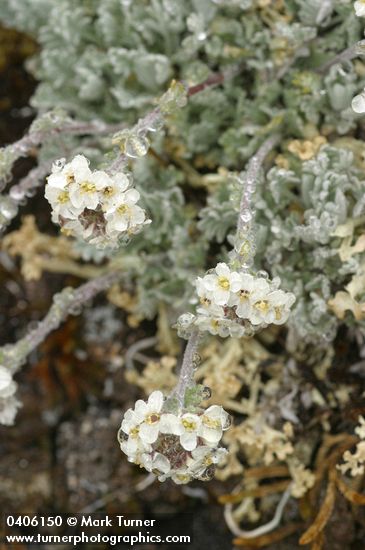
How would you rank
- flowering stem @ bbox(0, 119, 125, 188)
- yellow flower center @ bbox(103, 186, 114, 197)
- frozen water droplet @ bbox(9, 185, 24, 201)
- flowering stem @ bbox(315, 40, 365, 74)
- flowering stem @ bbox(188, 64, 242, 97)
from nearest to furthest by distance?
yellow flower center @ bbox(103, 186, 114, 197)
flowering stem @ bbox(315, 40, 365, 74)
flowering stem @ bbox(0, 119, 125, 188)
frozen water droplet @ bbox(9, 185, 24, 201)
flowering stem @ bbox(188, 64, 242, 97)

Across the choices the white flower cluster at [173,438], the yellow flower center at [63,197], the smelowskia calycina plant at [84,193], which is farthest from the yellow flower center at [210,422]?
the yellow flower center at [63,197]

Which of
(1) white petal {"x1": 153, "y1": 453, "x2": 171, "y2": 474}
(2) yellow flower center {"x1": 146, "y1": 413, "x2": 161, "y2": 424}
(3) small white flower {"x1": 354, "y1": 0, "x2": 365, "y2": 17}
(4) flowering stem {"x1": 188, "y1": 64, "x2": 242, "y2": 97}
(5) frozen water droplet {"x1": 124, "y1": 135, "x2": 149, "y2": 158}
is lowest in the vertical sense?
(1) white petal {"x1": 153, "y1": 453, "x2": 171, "y2": 474}

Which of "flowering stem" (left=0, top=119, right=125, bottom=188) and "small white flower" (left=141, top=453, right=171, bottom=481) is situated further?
"flowering stem" (left=0, top=119, right=125, bottom=188)

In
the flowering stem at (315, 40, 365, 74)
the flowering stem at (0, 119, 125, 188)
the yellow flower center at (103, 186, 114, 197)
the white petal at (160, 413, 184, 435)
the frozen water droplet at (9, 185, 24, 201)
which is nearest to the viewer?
the white petal at (160, 413, 184, 435)

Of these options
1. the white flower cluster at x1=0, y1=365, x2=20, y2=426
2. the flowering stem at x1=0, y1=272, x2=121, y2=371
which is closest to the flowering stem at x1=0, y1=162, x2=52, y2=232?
the flowering stem at x1=0, y1=272, x2=121, y2=371

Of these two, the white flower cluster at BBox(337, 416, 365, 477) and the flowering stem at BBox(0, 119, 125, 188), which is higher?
the flowering stem at BBox(0, 119, 125, 188)

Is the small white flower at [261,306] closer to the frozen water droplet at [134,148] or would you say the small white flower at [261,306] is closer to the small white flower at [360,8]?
the frozen water droplet at [134,148]

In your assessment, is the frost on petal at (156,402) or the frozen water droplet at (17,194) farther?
the frozen water droplet at (17,194)

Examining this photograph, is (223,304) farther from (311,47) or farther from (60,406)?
(60,406)

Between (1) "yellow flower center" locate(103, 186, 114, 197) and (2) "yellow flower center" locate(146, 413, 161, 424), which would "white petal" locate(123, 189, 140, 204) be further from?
(2) "yellow flower center" locate(146, 413, 161, 424)
